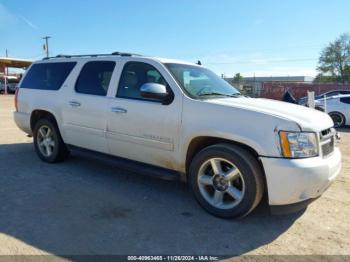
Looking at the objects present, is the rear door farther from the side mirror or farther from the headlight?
the headlight

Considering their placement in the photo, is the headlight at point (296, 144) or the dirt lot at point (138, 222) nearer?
the dirt lot at point (138, 222)

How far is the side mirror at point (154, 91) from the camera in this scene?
13.2 feet

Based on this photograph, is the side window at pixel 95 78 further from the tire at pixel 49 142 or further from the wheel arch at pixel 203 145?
the wheel arch at pixel 203 145

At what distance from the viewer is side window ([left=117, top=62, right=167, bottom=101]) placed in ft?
14.9

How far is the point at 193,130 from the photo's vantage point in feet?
13.0

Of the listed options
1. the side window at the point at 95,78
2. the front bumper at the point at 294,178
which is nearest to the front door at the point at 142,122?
the side window at the point at 95,78

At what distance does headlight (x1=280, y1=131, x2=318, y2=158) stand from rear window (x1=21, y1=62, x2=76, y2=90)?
377cm

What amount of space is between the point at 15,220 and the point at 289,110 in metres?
3.27

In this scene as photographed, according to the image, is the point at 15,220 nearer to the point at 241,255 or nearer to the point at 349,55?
the point at 241,255

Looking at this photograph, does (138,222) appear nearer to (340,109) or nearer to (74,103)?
(74,103)

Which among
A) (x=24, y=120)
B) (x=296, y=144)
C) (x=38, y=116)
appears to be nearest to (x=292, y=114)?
(x=296, y=144)

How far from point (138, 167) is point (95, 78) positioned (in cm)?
164

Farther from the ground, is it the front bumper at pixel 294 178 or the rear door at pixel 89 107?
the rear door at pixel 89 107

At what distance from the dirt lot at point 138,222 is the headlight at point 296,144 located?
33.9 inches
